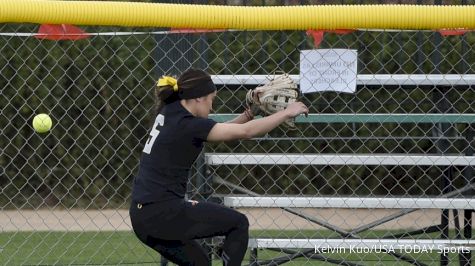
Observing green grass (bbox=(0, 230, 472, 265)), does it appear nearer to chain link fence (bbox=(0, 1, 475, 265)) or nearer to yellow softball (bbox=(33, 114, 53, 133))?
chain link fence (bbox=(0, 1, 475, 265))

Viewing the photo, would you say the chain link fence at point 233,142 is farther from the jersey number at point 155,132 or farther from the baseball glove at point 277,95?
the jersey number at point 155,132

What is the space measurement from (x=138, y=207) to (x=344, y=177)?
4999mm

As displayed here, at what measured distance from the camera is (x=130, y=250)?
304 inches

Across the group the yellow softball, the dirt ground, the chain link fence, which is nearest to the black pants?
the yellow softball

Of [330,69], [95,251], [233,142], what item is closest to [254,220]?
[233,142]

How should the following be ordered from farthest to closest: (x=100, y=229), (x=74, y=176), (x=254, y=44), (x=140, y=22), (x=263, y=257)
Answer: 1. (x=74, y=176)
2. (x=254, y=44)
3. (x=100, y=229)
4. (x=263, y=257)
5. (x=140, y=22)

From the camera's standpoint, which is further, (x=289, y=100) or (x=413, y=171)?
(x=413, y=171)

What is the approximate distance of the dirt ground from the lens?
8.63 m

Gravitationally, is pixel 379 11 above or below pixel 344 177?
above

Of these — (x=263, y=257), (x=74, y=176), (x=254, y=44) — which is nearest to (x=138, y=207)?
(x=263, y=257)

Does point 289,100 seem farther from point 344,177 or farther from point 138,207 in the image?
point 344,177

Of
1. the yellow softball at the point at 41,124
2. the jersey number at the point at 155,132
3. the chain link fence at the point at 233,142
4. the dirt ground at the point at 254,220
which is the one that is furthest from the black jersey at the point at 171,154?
the dirt ground at the point at 254,220

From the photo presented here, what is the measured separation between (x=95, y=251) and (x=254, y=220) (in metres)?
1.53

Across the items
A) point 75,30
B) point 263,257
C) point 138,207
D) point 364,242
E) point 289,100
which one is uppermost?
point 75,30
